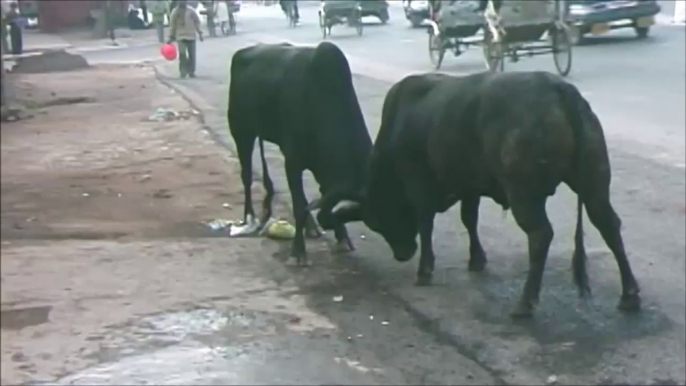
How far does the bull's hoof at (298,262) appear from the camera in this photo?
5.78 m

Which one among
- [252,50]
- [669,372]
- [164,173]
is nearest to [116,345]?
[669,372]

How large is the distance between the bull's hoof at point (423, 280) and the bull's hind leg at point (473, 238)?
0.34 meters

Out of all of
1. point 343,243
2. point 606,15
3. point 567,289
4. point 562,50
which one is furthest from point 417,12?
point 567,289

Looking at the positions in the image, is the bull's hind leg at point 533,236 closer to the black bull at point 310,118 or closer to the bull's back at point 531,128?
the bull's back at point 531,128

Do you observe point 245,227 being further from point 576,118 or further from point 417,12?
point 417,12

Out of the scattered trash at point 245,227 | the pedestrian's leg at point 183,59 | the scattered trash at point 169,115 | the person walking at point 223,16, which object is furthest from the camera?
the person walking at point 223,16

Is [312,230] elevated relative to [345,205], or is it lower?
lower

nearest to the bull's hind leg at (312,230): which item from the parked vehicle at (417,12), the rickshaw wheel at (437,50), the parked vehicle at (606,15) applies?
the rickshaw wheel at (437,50)

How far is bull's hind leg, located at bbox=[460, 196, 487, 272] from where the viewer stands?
5605 mm

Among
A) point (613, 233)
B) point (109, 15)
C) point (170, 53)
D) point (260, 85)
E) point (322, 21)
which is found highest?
point (109, 15)

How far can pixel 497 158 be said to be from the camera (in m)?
4.54

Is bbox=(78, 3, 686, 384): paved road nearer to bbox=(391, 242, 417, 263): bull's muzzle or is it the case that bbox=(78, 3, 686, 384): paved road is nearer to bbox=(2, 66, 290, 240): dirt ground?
bbox=(391, 242, 417, 263): bull's muzzle

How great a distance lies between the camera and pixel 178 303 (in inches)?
187

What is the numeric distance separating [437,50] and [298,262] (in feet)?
40.4
